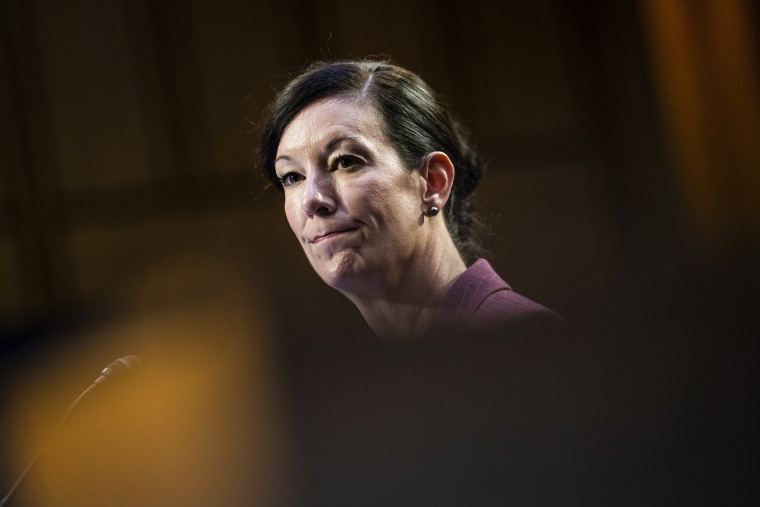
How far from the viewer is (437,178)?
108cm

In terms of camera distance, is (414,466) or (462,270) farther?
(462,270)

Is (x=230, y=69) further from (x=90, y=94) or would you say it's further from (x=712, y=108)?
(x=712, y=108)

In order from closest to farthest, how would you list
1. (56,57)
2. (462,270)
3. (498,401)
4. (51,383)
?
1. (498,401)
2. (462,270)
3. (51,383)
4. (56,57)

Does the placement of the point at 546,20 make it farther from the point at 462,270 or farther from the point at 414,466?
the point at 414,466

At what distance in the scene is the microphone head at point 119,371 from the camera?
2.95 feet

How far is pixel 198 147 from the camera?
92.8 inches

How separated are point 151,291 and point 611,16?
127 cm

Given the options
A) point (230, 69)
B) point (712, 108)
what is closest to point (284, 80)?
point (230, 69)

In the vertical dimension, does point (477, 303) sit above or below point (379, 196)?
below

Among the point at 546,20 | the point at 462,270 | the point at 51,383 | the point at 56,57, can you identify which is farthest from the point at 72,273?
the point at 462,270

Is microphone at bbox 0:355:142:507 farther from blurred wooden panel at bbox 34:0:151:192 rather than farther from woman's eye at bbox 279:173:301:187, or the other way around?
blurred wooden panel at bbox 34:0:151:192

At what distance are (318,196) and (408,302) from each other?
0.15 meters

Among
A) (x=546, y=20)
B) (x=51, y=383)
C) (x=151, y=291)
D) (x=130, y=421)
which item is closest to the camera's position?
(x=130, y=421)

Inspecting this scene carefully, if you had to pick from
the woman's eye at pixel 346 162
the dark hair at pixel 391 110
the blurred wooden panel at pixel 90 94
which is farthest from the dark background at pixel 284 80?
the woman's eye at pixel 346 162
